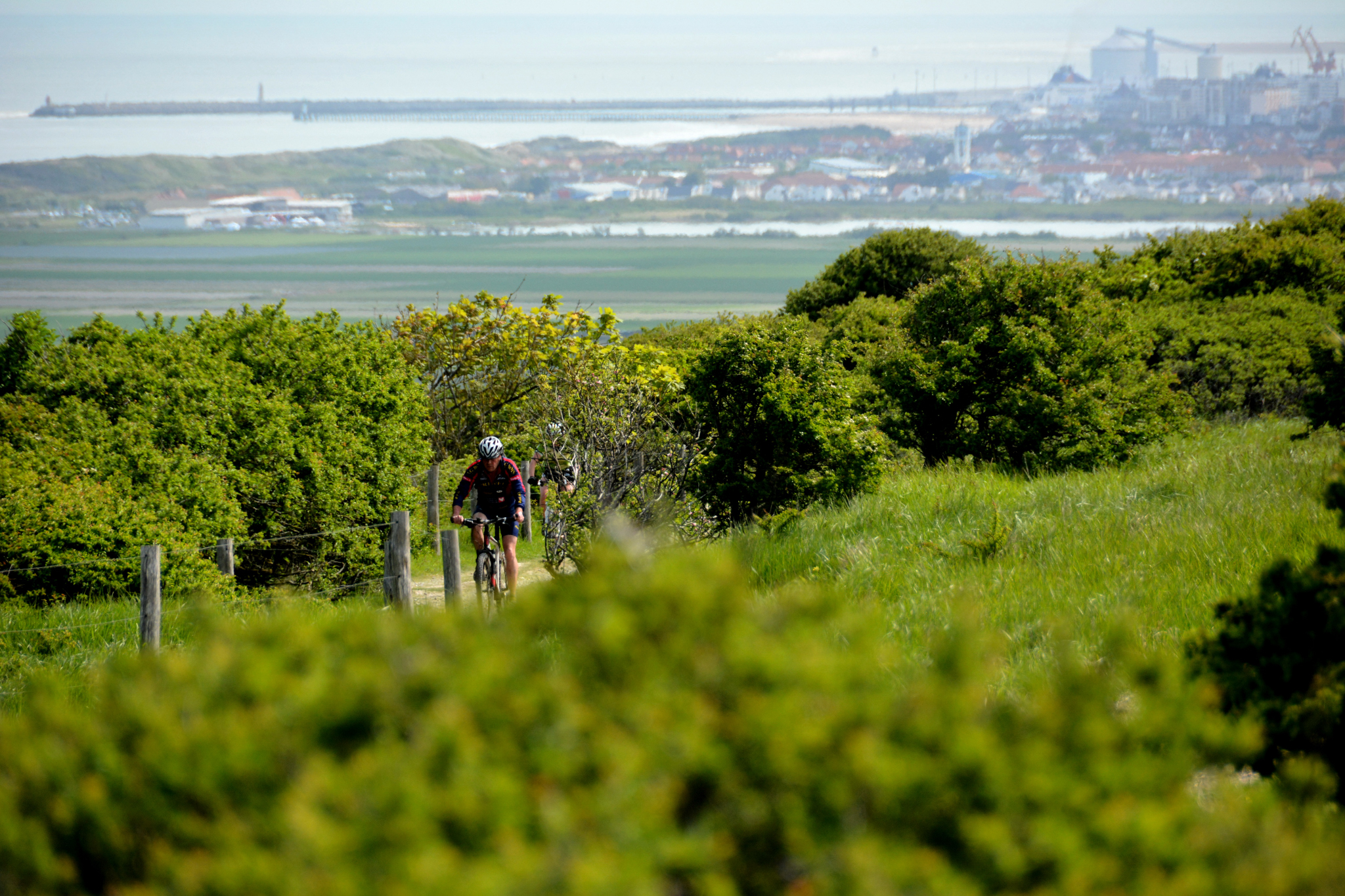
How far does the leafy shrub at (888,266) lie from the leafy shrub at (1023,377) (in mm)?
16361

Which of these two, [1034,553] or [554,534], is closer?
[1034,553]

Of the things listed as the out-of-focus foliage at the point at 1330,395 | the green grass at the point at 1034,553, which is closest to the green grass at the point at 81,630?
the green grass at the point at 1034,553

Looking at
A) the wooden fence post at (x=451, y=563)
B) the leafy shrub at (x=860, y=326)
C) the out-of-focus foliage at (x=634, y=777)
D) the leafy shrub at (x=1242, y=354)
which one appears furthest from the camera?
the leafy shrub at (x=860, y=326)

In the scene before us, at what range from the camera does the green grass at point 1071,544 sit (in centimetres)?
638

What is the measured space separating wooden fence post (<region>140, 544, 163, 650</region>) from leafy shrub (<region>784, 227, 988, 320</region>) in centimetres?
2409

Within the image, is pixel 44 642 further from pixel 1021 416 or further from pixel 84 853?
pixel 1021 416

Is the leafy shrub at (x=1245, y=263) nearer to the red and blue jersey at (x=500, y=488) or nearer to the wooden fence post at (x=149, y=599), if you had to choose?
the red and blue jersey at (x=500, y=488)

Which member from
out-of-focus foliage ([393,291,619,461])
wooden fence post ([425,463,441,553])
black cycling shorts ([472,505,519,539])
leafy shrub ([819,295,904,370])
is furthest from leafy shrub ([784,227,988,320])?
black cycling shorts ([472,505,519,539])

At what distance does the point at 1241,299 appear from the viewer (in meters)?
23.5

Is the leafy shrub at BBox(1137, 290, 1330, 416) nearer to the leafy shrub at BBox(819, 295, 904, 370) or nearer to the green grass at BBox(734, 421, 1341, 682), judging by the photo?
the leafy shrub at BBox(819, 295, 904, 370)

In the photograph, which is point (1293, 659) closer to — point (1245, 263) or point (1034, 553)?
point (1034, 553)

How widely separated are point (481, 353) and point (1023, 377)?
1421 centimetres

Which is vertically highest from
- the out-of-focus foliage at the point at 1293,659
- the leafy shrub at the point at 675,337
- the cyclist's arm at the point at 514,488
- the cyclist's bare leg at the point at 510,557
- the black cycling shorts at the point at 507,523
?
the out-of-focus foliage at the point at 1293,659

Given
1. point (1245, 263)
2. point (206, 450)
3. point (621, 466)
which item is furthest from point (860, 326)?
point (206, 450)
